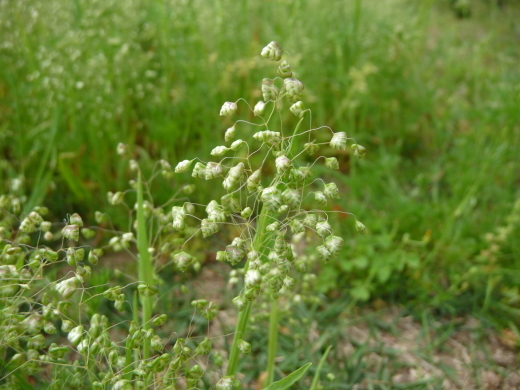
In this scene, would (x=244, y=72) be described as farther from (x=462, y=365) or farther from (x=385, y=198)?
(x=462, y=365)

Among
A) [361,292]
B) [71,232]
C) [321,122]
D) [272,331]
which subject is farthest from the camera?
[321,122]

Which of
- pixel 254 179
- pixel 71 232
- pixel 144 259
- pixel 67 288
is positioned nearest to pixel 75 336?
pixel 67 288

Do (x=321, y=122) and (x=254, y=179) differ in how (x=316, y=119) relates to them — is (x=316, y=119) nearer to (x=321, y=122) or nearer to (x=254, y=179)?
(x=321, y=122)

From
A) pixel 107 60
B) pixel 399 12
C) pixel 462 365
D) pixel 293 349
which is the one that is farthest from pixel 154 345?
pixel 399 12

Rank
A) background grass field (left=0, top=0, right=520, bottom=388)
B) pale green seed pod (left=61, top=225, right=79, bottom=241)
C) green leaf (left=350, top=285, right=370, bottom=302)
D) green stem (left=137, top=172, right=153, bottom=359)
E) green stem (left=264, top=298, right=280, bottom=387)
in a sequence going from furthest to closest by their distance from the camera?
1. background grass field (left=0, top=0, right=520, bottom=388)
2. green leaf (left=350, top=285, right=370, bottom=302)
3. green stem (left=264, top=298, right=280, bottom=387)
4. green stem (left=137, top=172, right=153, bottom=359)
5. pale green seed pod (left=61, top=225, right=79, bottom=241)

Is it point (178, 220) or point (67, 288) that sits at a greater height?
point (178, 220)

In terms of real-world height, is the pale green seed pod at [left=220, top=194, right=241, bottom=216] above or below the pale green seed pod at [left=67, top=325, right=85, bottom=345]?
above

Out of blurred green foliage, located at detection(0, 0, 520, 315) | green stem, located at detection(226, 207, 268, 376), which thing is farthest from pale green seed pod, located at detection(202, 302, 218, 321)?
blurred green foliage, located at detection(0, 0, 520, 315)

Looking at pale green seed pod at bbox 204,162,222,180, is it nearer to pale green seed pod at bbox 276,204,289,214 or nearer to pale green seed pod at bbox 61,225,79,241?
pale green seed pod at bbox 276,204,289,214
